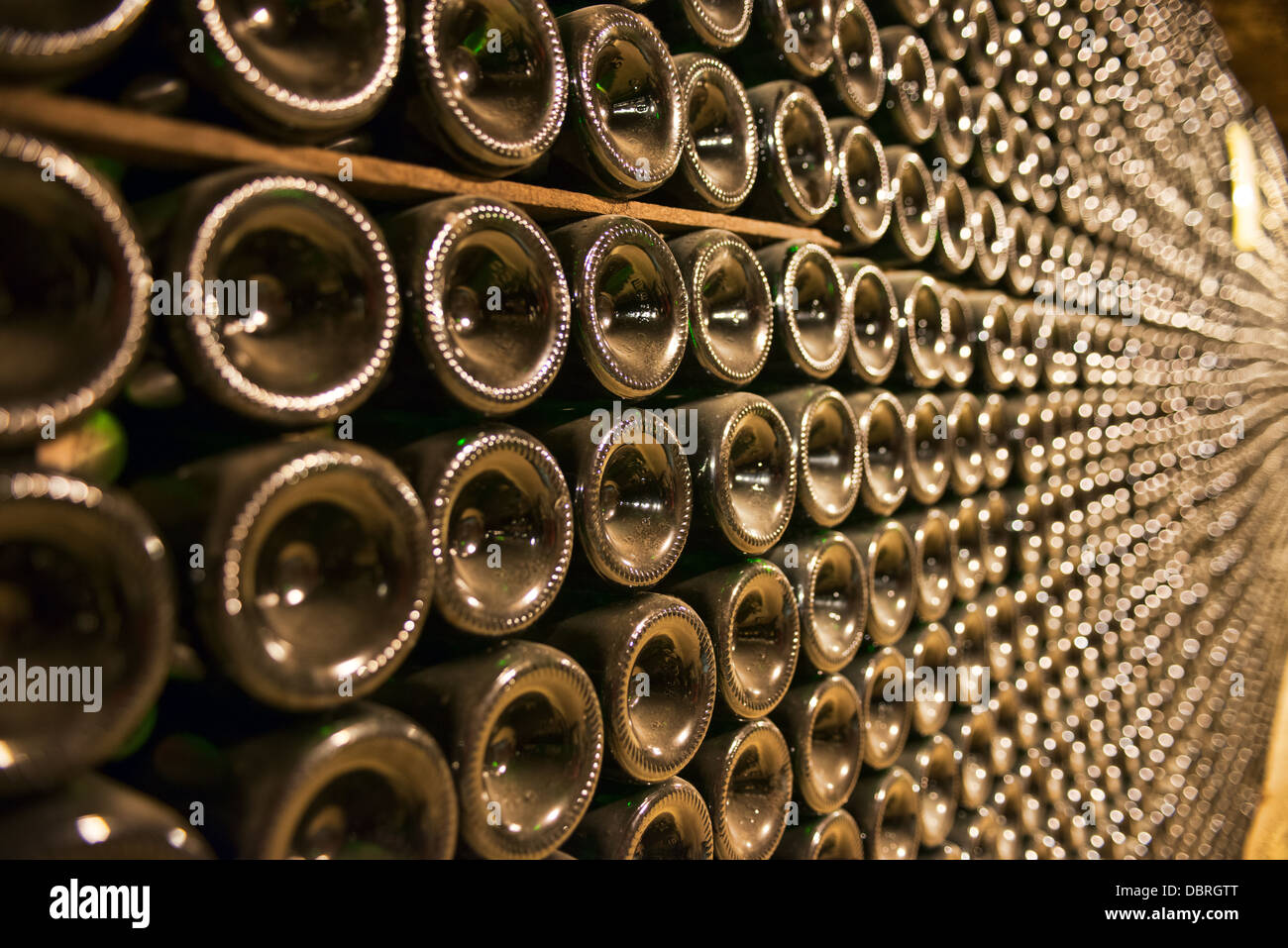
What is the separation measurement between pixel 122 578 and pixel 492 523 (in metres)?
0.30

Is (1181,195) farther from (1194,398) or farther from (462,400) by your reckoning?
(462,400)

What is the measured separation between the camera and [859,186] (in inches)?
50.3

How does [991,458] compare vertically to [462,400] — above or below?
below

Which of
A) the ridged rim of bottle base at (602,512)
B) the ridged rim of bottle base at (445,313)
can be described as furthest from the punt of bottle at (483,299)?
the ridged rim of bottle base at (602,512)

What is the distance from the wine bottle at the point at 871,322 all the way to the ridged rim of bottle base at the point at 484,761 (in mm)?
715

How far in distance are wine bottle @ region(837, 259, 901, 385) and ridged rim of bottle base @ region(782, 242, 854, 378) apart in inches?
1.5

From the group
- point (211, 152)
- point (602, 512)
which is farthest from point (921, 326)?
point (211, 152)

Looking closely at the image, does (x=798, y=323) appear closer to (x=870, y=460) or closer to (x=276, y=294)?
(x=870, y=460)

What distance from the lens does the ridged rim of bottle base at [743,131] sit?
3.00 ft

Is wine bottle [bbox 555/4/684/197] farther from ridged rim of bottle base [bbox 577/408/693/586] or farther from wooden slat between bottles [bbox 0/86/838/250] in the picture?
ridged rim of bottle base [bbox 577/408/693/586]

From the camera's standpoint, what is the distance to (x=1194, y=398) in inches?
128
